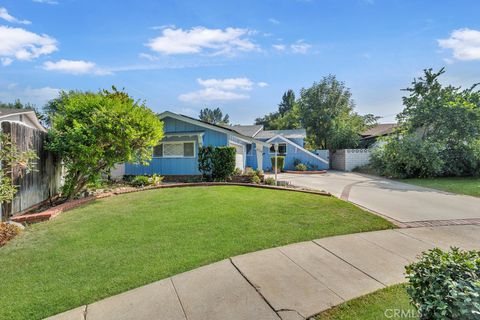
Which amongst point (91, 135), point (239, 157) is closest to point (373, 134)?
point (239, 157)

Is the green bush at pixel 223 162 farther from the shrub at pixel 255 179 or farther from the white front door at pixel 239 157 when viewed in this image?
the white front door at pixel 239 157

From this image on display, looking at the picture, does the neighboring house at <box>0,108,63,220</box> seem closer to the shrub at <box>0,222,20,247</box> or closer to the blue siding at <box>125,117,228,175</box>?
the shrub at <box>0,222,20,247</box>

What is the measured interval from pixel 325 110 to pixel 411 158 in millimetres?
13463

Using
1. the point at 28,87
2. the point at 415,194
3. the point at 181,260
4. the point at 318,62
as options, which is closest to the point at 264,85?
the point at 318,62

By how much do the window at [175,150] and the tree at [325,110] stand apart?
54.1 ft

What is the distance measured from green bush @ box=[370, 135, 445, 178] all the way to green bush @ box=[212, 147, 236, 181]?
1072 cm

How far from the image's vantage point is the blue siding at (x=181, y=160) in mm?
14422

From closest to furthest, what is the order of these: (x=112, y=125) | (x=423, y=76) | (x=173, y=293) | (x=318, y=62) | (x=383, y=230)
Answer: (x=173, y=293)
(x=383, y=230)
(x=112, y=125)
(x=318, y=62)
(x=423, y=76)

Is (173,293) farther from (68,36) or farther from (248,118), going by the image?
(248,118)

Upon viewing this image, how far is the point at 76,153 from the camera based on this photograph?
7.64 metres

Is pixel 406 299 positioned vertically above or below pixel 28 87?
below

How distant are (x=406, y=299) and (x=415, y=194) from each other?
888cm

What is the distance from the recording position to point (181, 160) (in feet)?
47.9

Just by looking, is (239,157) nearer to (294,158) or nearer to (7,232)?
(294,158)
